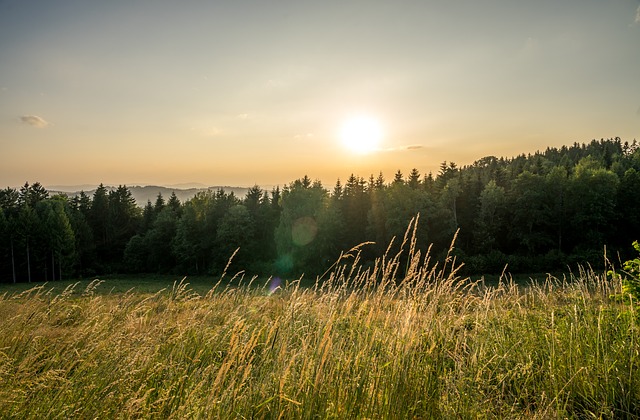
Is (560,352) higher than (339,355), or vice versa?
(339,355)

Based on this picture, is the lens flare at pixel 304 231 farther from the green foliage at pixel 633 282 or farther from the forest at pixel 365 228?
the green foliage at pixel 633 282

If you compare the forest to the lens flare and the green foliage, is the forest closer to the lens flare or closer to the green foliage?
the lens flare

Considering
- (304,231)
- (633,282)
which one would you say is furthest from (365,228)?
(633,282)

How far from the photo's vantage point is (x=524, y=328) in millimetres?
4809

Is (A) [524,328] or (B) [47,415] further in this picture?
(A) [524,328]

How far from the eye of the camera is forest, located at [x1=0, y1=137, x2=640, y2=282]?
4481 cm

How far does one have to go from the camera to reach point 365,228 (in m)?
48.2

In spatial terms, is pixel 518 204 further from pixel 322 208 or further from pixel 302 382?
pixel 302 382

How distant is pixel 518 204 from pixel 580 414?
51444 millimetres

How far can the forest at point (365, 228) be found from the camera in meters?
44.8

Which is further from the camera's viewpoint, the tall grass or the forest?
the forest

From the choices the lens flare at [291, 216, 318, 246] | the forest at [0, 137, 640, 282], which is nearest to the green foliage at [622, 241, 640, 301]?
the forest at [0, 137, 640, 282]

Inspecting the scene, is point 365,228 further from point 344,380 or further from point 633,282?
point 344,380

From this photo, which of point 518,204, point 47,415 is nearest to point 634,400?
point 47,415
